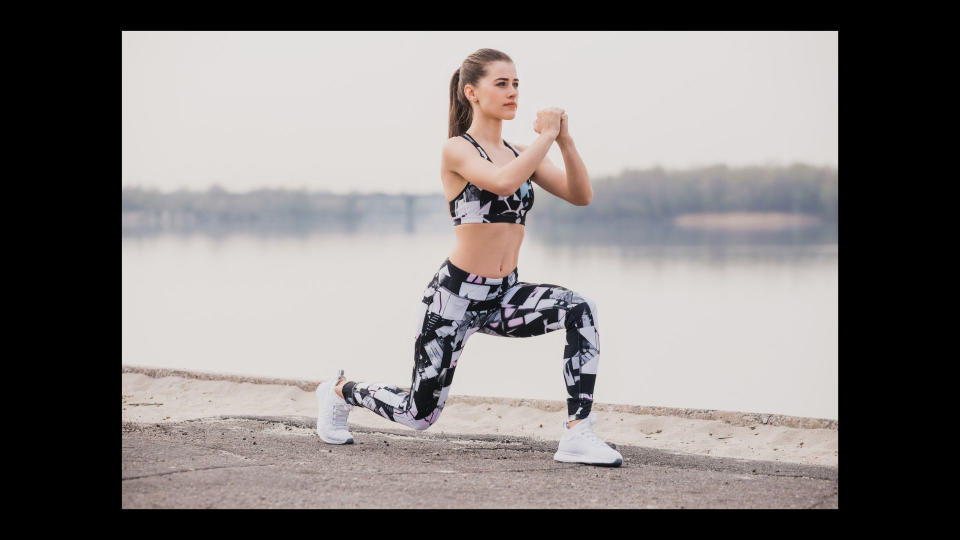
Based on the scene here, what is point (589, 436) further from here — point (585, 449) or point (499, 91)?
point (499, 91)

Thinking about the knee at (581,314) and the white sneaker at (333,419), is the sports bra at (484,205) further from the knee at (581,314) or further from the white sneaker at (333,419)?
the white sneaker at (333,419)

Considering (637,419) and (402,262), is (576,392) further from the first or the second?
(402,262)

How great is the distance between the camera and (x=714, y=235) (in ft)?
82.0

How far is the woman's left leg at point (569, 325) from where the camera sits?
390cm

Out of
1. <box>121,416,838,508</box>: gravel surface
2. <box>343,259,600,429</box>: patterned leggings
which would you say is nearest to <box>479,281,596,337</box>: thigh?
<box>343,259,600,429</box>: patterned leggings

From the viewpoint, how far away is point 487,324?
13.4ft

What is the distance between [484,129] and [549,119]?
33cm

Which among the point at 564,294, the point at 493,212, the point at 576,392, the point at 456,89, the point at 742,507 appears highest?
the point at 456,89

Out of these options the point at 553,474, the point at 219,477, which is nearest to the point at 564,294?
the point at 553,474

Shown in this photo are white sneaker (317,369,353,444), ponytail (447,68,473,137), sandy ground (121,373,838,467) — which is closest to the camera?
ponytail (447,68,473,137)

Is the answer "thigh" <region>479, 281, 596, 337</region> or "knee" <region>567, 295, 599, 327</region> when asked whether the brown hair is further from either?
"knee" <region>567, 295, 599, 327</region>

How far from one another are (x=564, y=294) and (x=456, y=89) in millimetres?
925

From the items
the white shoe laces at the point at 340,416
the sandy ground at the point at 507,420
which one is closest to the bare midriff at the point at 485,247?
the white shoe laces at the point at 340,416

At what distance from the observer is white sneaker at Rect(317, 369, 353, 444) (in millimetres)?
4367
